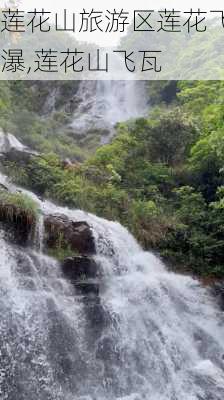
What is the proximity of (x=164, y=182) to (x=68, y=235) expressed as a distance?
6087mm

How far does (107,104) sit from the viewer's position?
2964 cm

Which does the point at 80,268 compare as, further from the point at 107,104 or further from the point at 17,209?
the point at 107,104

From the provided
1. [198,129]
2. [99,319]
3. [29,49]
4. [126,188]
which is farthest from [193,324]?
[29,49]

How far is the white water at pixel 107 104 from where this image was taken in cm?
2719

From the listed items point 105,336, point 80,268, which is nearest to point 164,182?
point 80,268

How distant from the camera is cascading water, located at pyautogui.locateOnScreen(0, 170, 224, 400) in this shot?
24.9ft

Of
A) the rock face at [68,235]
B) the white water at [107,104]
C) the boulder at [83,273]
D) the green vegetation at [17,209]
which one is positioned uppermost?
the white water at [107,104]

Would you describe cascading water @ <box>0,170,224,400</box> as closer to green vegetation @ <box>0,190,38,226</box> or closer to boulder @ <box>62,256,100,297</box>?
boulder @ <box>62,256,100,297</box>

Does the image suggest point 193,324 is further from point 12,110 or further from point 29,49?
point 29,49

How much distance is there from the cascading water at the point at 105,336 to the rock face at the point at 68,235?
250 mm

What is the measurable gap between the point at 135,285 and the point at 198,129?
849cm

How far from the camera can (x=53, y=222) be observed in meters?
10.6

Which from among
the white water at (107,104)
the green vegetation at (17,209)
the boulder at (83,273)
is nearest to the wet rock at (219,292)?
the boulder at (83,273)

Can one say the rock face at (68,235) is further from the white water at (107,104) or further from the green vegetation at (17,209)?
the white water at (107,104)
